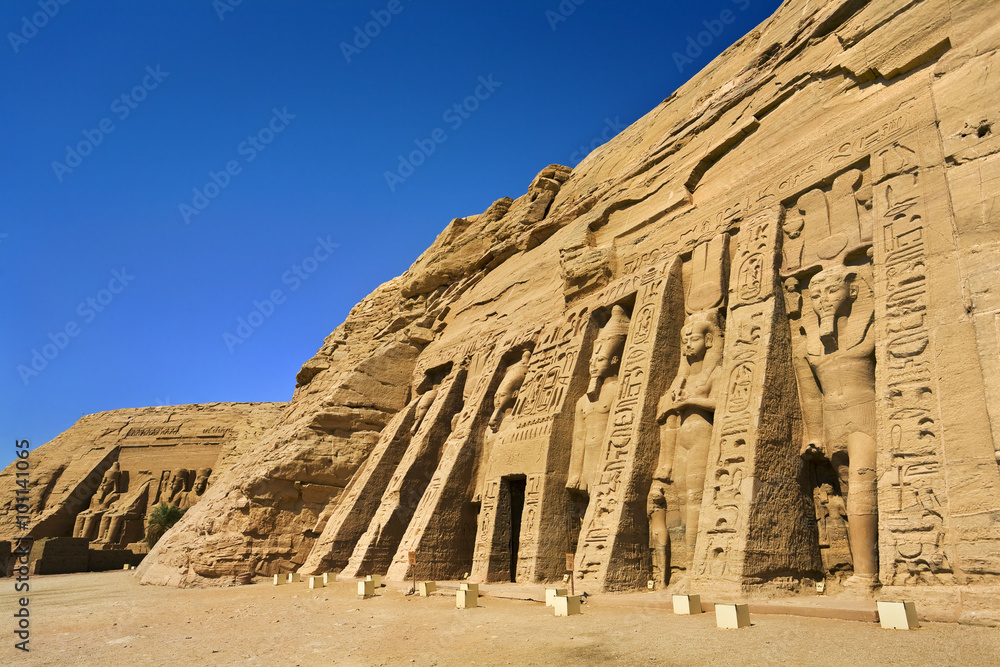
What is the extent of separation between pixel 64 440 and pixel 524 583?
3341cm

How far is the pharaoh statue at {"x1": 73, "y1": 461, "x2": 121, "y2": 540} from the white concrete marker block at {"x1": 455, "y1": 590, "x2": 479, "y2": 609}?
2736 centimetres

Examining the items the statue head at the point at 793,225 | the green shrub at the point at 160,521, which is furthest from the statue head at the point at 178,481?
the statue head at the point at 793,225

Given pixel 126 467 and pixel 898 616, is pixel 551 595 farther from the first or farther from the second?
pixel 126 467

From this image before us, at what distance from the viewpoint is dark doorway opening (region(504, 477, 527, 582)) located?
A: 10.6 metres

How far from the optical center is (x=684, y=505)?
7.81 meters

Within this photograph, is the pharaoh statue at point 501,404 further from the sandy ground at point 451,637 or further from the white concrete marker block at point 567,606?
the white concrete marker block at point 567,606

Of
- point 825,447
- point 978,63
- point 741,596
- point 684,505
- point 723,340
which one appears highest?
point 978,63

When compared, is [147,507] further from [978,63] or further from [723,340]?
[978,63]

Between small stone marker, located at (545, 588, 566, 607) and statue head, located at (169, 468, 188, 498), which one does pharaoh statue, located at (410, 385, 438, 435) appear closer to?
small stone marker, located at (545, 588, 566, 607)

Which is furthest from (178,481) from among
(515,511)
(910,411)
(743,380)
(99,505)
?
(910,411)

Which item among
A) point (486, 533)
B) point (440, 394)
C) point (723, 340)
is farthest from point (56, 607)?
point (723, 340)

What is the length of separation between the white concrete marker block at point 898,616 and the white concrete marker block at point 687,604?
4.93 feet

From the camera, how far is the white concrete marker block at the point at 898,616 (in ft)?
14.5

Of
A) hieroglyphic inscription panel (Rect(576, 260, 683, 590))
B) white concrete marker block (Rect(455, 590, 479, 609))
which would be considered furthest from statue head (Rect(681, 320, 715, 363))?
white concrete marker block (Rect(455, 590, 479, 609))
